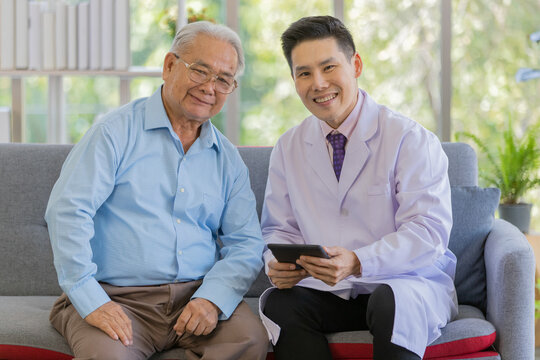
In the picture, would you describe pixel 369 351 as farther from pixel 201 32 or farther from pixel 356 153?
pixel 201 32

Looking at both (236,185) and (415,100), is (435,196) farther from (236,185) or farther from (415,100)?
(415,100)

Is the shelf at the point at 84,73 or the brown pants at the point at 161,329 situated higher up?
the shelf at the point at 84,73

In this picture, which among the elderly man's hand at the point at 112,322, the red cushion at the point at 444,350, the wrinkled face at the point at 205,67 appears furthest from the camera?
the wrinkled face at the point at 205,67

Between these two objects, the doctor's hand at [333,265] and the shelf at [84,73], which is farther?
the shelf at [84,73]

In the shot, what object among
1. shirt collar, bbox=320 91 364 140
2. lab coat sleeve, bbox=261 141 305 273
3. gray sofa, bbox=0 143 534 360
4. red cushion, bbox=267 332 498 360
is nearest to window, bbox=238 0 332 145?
gray sofa, bbox=0 143 534 360

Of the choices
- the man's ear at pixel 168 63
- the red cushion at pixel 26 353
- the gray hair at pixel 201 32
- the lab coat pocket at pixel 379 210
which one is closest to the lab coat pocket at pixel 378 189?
the lab coat pocket at pixel 379 210

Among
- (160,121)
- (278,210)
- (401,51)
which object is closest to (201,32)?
(160,121)

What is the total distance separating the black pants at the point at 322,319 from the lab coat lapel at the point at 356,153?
1.04 ft

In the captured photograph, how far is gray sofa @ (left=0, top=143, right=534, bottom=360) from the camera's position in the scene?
1778 mm

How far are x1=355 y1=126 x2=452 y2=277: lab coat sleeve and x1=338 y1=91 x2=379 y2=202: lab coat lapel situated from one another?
0.10m

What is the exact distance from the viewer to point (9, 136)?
321 centimetres

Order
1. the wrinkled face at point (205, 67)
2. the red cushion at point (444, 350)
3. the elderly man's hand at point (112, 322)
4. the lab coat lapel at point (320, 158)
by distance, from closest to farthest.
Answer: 1. the elderly man's hand at point (112, 322)
2. the red cushion at point (444, 350)
3. the wrinkled face at point (205, 67)
4. the lab coat lapel at point (320, 158)

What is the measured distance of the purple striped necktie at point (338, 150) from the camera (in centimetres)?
200

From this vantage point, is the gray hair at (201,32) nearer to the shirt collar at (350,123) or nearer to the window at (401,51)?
the shirt collar at (350,123)
